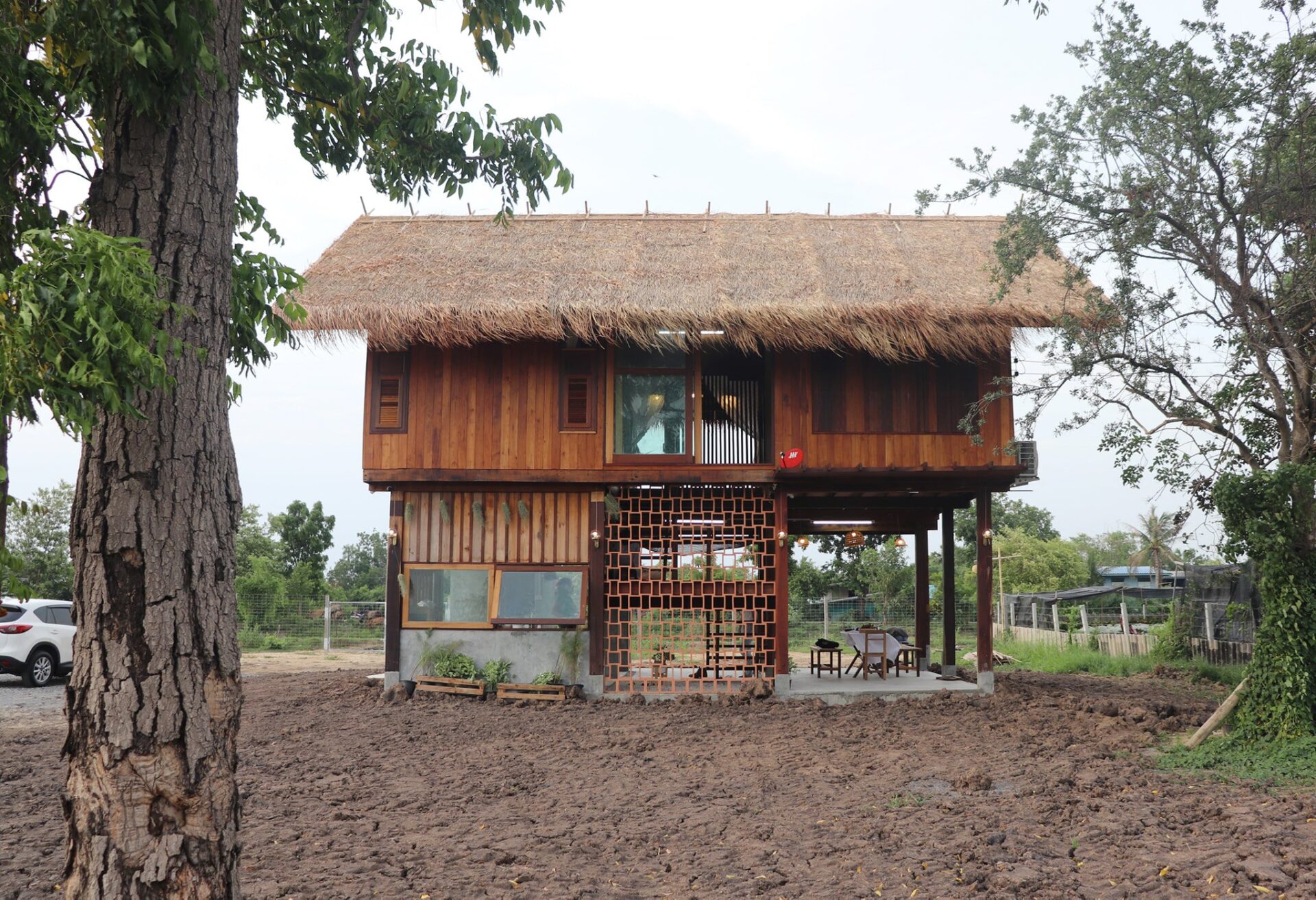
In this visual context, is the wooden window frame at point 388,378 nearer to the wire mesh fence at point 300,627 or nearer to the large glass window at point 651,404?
the large glass window at point 651,404

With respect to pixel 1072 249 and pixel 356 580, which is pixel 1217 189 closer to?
pixel 1072 249

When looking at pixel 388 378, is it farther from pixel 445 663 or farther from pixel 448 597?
pixel 445 663

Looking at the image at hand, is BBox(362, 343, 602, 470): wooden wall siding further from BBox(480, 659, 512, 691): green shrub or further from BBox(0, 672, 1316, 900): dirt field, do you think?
BBox(0, 672, 1316, 900): dirt field

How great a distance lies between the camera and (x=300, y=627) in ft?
73.1

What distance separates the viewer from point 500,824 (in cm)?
662

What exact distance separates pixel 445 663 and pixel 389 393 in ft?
11.7

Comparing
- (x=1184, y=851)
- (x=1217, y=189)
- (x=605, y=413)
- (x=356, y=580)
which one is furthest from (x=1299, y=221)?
(x=356, y=580)

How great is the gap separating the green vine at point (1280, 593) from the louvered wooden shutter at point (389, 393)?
933 cm

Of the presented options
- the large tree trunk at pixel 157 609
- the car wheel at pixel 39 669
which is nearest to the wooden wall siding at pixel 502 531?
the car wheel at pixel 39 669

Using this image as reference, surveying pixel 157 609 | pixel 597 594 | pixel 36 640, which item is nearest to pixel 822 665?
pixel 597 594

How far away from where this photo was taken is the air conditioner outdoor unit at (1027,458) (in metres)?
12.4

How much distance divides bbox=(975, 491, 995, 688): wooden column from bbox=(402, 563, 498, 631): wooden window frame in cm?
632

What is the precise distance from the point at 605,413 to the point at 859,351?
339cm

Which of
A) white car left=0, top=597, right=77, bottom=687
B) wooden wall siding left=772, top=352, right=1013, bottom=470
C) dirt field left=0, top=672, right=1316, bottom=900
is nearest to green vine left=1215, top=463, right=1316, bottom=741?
dirt field left=0, top=672, right=1316, bottom=900
